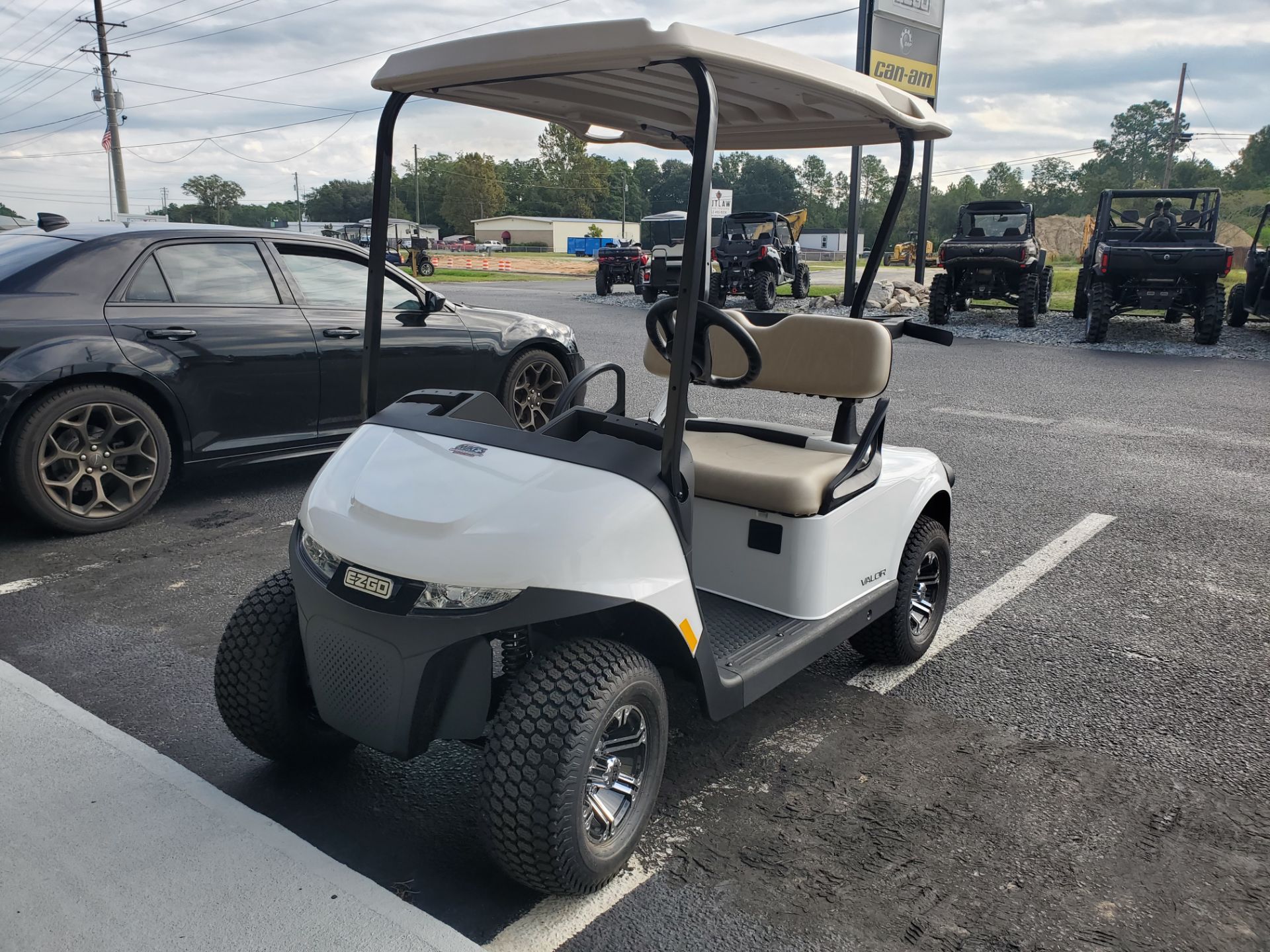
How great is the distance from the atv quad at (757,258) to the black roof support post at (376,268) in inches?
571

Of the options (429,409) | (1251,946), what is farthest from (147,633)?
(1251,946)

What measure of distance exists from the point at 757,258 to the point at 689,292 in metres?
17.3

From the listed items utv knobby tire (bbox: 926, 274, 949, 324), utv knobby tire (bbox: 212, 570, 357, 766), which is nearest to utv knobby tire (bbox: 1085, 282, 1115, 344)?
utv knobby tire (bbox: 926, 274, 949, 324)

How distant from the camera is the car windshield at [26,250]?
4922 millimetres

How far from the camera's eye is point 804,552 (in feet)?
10.1

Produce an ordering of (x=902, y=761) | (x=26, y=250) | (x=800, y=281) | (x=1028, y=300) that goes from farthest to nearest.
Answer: (x=800, y=281), (x=1028, y=300), (x=26, y=250), (x=902, y=761)

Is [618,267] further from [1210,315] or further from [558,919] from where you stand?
[558,919]

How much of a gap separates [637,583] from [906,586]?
1.54 metres

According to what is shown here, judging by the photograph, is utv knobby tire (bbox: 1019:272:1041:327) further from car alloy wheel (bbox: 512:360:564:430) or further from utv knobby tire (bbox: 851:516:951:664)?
utv knobby tire (bbox: 851:516:951:664)

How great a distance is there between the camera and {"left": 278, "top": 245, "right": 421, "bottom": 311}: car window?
5.88m

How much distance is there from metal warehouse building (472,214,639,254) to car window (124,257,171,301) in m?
93.9

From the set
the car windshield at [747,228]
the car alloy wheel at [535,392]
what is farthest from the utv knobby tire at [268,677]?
the car windshield at [747,228]

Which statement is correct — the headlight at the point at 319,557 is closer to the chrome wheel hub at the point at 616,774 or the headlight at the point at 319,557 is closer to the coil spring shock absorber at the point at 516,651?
the coil spring shock absorber at the point at 516,651

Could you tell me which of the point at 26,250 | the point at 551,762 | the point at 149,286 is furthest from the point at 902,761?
the point at 26,250
